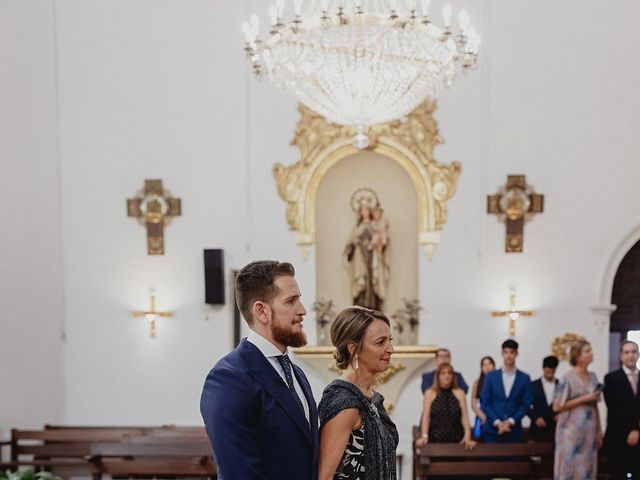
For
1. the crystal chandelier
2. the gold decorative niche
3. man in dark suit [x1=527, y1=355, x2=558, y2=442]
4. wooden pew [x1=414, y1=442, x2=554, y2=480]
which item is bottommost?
wooden pew [x1=414, y1=442, x2=554, y2=480]

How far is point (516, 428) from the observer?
269 inches

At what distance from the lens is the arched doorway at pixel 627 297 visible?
357 inches

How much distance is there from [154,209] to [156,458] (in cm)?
352

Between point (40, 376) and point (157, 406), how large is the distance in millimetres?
1512

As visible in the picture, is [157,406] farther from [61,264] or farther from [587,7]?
[587,7]

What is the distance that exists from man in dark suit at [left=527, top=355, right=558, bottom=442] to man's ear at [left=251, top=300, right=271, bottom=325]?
5.17 meters

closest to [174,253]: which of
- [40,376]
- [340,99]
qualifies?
[40,376]

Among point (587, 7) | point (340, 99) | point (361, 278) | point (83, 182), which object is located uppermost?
point (587, 7)

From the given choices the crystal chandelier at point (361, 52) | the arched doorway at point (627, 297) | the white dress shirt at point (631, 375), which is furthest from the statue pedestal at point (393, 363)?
the crystal chandelier at point (361, 52)

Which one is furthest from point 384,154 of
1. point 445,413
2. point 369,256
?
point 445,413

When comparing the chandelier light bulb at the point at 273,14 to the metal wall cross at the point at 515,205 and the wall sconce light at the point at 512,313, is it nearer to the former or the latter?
the metal wall cross at the point at 515,205

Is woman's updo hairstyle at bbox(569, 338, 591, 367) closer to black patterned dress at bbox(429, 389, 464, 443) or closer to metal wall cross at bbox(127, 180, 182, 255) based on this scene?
black patterned dress at bbox(429, 389, 464, 443)

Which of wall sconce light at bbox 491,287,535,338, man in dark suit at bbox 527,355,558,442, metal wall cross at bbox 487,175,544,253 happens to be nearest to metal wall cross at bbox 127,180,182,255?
metal wall cross at bbox 487,175,544,253

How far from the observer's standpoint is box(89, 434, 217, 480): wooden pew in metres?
6.12
